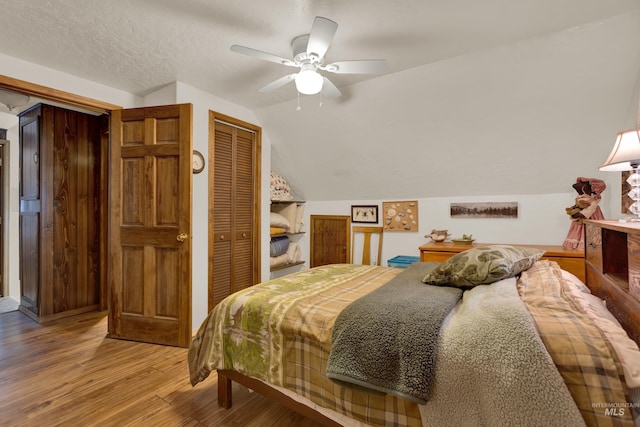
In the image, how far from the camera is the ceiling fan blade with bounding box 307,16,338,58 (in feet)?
5.08

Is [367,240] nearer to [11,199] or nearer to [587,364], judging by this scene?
[587,364]

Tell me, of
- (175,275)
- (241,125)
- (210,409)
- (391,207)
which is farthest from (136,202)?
(391,207)

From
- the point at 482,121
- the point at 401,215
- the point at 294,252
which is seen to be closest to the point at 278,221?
the point at 294,252

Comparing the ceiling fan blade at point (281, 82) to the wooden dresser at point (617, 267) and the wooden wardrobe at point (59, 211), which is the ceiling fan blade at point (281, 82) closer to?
the wooden dresser at point (617, 267)

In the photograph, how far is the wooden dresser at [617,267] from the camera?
1034 mm

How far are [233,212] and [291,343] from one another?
2.17 meters

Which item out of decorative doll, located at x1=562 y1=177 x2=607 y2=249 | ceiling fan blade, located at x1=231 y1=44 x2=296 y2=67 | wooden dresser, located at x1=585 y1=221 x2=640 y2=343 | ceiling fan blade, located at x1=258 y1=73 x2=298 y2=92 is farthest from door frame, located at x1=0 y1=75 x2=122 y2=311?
decorative doll, located at x1=562 y1=177 x2=607 y2=249

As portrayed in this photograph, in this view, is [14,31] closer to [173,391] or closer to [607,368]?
[173,391]

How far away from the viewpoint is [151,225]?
2.58 m

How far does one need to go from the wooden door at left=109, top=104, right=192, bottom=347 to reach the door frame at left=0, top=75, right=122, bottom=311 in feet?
0.52

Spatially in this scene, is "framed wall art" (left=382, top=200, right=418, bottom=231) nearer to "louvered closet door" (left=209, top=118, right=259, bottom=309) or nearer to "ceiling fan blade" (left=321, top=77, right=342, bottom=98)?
"louvered closet door" (left=209, top=118, right=259, bottom=309)

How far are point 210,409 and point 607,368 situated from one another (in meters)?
1.80

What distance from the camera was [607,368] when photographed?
2.69 feet

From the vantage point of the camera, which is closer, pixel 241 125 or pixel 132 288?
pixel 132 288
